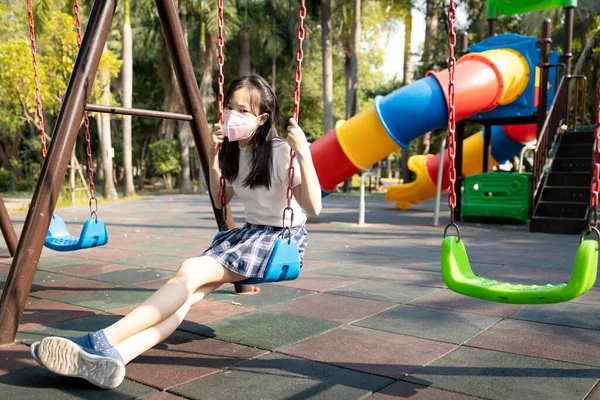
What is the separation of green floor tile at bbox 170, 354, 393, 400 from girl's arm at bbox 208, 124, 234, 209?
2.93ft

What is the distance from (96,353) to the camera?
1.97 m

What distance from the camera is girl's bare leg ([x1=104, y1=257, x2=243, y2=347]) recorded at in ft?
6.73

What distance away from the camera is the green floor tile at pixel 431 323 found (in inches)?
106

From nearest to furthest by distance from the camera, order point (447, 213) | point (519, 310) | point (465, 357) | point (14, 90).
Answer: point (465, 357) < point (519, 310) < point (447, 213) < point (14, 90)

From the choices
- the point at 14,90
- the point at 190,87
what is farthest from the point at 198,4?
the point at 190,87

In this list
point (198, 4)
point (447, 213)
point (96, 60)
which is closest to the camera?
point (96, 60)

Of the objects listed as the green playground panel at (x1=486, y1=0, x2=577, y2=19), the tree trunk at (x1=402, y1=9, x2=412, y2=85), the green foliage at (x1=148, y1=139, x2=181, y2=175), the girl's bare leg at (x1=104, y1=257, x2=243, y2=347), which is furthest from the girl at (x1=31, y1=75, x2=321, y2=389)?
the green foliage at (x1=148, y1=139, x2=181, y2=175)

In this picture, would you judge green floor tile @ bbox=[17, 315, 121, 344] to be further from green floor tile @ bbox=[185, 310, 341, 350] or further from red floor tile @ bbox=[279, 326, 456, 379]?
red floor tile @ bbox=[279, 326, 456, 379]

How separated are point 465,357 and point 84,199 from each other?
45.0ft

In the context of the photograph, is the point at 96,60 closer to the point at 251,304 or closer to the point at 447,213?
the point at 251,304

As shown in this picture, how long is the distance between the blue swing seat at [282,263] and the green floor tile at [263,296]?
41.0 inches

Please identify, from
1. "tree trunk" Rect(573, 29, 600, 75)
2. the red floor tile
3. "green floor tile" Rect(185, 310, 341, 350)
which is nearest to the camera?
the red floor tile

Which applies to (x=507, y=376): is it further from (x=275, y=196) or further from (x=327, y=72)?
(x=327, y=72)

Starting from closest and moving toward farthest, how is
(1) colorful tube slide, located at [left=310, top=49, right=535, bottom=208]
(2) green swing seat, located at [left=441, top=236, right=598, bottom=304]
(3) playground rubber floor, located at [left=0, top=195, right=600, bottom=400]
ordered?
(2) green swing seat, located at [left=441, top=236, right=598, bottom=304], (3) playground rubber floor, located at [left=0, top=195, right=600, bottom=400], (1) colorful tube slide, located at [left=310, top=49, right=535, bottom=208]
